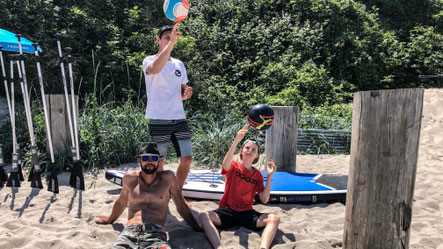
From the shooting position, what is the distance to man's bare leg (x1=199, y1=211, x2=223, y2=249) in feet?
10.0

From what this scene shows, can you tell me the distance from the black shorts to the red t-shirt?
57 millimetres

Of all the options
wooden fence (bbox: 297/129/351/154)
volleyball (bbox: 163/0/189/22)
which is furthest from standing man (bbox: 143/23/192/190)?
wooden fence (bbox: 297/129/351/154)

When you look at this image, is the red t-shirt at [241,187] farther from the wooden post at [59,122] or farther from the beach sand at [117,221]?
the wooden post at [59,122]

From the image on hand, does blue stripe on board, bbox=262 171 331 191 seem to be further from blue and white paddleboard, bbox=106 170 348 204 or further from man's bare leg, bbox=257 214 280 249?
man's bare leg, bbox=257 214 280 249

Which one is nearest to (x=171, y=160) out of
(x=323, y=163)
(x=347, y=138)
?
(x=323, y=163)

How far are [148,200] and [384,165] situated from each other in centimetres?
206

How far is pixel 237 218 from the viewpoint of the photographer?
11.2 feet

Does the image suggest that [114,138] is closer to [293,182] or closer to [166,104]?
[166,104]

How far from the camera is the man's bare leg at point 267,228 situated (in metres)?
3.03

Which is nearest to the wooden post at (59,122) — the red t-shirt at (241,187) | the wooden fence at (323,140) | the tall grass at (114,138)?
the tall grass at (114,138)

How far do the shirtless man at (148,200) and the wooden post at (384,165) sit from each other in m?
1.63

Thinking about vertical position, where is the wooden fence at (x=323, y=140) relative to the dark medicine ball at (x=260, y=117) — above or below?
below

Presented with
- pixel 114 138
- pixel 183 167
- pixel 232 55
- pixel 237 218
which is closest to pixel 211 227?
pixel 237 218

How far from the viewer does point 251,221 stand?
3396 mm
